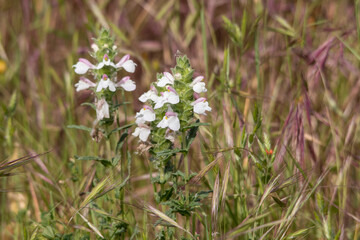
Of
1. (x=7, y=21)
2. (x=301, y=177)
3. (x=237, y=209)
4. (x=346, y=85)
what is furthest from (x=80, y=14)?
(x=301, y=177)

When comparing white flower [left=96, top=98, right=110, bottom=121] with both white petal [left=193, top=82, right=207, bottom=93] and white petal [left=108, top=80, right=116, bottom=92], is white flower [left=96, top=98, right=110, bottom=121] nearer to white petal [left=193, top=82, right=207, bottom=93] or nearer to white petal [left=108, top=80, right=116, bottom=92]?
white petal [left=108, top=80, right=116, bottom=92]

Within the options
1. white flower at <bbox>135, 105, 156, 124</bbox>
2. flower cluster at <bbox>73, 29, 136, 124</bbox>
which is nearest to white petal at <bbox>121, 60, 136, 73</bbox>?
flower cluster at <bbox>73, 29, 136, 124</bbox>

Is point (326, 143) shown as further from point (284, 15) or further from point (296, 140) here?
point (284, 15)

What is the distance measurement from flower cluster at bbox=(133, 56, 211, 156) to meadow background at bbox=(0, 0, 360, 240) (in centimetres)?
16

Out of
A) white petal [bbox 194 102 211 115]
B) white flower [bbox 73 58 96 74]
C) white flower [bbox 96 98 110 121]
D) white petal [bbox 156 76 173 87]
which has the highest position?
white flower [bbox 73 58 96 74]

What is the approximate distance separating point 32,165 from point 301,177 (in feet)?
4.44

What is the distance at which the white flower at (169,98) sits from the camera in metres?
1.47

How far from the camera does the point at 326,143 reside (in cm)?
227

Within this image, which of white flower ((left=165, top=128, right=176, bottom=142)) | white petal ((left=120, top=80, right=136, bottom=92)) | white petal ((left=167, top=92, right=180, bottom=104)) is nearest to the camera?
white petal ((left=167, top=92, right=180, bottom=104))

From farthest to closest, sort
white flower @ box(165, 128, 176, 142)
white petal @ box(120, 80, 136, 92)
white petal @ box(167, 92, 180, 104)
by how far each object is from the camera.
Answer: white petal @ box(120, 80, 136, 92)
white flower @ box(165, 128, 176, 142)
white petal @ box(167, 92, 180, 104)

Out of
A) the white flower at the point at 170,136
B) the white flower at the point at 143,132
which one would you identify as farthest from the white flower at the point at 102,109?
the white flower at the point at 170,136

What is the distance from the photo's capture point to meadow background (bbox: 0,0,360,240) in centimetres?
Answer: 172

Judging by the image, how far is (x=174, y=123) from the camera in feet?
4.85

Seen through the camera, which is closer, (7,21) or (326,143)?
(326,143)
